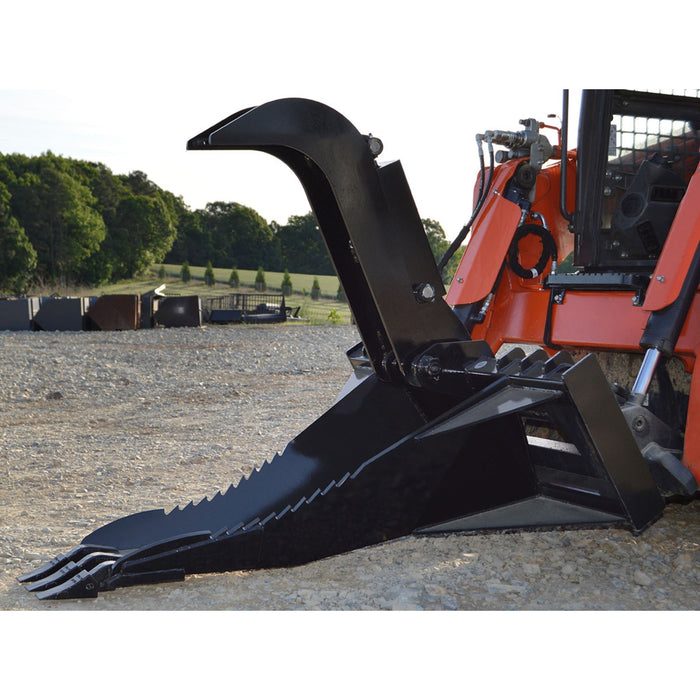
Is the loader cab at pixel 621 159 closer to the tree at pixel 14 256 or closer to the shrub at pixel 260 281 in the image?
the shrub at pixel 260 281

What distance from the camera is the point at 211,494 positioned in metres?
→ 3.76

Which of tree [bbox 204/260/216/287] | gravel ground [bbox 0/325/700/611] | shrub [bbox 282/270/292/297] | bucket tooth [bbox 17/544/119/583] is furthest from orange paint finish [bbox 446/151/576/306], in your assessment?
tree [bbox 204/260/216/287]

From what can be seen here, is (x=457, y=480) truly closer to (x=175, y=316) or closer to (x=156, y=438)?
(x=156, y=438)

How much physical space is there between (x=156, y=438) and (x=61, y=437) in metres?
0.68

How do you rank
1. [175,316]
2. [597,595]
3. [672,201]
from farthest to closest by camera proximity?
1. [175,316]
2. [672,201]
3. [597,595]

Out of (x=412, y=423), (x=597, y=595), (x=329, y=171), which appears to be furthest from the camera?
(x=412, y=423)

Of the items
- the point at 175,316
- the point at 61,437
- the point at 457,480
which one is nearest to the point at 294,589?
the point at 457,480

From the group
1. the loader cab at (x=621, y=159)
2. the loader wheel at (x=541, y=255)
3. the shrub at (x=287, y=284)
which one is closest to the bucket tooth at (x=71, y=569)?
the loader wheel at (x=541, y=255)

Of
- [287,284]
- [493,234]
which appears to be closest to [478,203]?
[493,234]

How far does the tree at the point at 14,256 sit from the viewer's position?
83.6 feet

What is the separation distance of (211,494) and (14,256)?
80.7ft

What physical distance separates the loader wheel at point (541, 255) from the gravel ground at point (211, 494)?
129 centimetres

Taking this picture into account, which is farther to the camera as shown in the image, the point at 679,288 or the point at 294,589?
the point at 679,288

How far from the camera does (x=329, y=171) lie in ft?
7.82
